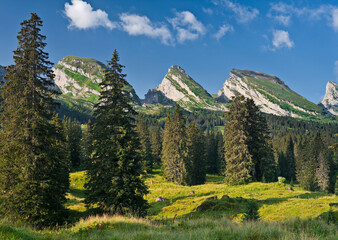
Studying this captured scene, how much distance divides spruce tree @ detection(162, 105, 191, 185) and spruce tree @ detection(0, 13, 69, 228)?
32147 millimetres

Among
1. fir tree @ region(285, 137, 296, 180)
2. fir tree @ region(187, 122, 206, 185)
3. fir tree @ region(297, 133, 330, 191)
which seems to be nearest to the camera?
fir tree @ region(187, 122, 206, 185)

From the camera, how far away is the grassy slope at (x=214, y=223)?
6.34m

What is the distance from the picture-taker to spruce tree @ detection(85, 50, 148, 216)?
57.7 feet

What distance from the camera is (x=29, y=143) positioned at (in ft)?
50.4

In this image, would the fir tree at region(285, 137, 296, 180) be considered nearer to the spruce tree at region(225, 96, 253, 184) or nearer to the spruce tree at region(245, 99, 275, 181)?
the spruce tree at region(245, 99, 275, 181)

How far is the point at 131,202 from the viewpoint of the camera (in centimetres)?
1777

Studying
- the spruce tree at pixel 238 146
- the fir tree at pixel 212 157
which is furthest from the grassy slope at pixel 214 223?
the fir tree at pixel 212 157

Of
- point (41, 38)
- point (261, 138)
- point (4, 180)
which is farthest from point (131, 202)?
point (261, 138)

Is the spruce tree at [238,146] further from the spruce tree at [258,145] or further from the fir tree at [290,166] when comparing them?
the fir tree at [290,166]

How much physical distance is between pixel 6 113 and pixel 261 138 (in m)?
36.0

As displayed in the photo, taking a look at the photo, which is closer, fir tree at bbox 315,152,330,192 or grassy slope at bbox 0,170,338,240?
grassy slope at bbox 0,170,338,240

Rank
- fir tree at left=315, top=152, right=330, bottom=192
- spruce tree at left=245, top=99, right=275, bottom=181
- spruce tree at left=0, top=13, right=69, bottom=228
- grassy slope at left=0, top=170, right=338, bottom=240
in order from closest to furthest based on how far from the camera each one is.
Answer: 1. grassy slope at left=0, top=170, right=338, bottom=240
2. spruce tree at left=0, top=13, right=69, bottom=228
3. spruce tree at left=245, top=99, right=275, bottom=181
4. fir tree at left=315, top=152, right=330, bottom=192

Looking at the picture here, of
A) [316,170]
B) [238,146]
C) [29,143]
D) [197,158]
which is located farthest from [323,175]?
[29,143]

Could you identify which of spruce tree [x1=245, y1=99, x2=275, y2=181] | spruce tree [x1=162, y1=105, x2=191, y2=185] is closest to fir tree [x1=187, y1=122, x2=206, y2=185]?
spruce tree [x1=162, y1=105, x2=191, y2=185]
